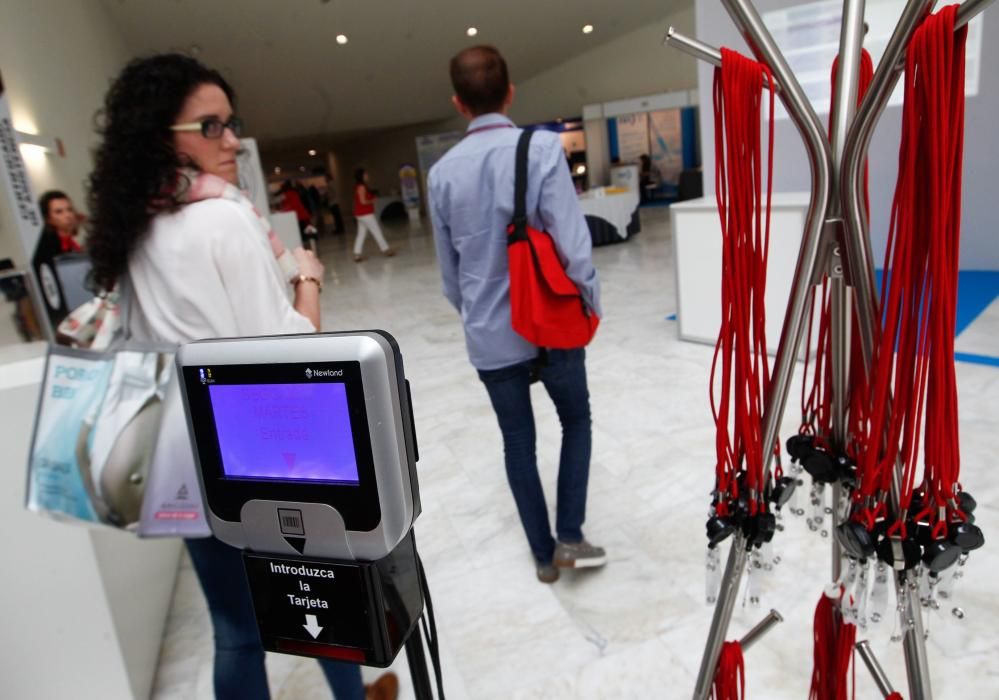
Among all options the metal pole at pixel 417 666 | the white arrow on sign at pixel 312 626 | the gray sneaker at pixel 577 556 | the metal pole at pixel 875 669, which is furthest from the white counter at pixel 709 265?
the white arrow on sign at pixel 312 626

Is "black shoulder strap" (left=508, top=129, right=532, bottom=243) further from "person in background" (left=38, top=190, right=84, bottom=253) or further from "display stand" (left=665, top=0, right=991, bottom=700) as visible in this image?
"person in background" (left=38, top=190, right=84, bottom=253)

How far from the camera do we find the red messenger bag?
170 cm

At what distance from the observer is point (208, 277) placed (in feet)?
3.65

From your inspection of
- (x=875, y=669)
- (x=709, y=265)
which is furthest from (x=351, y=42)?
(x=875, y=669)

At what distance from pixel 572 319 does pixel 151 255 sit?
101 centimetres

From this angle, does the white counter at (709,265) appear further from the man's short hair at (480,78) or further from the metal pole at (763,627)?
the metal pole at (763,627)

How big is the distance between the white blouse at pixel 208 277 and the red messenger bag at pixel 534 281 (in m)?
0.69

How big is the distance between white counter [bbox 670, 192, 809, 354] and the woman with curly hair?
3.26 m

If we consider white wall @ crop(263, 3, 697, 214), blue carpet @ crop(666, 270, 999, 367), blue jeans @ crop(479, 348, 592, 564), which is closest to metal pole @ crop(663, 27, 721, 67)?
blue jeans @ crop(479, 348, 592, 564)

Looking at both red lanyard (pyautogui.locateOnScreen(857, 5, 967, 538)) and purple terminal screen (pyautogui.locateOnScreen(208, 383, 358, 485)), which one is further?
red lanyard (pyautogui.locateOnScreen(857, 5, 967, 538))

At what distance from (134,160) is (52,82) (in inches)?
192

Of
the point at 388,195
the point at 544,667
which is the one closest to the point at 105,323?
the point at 544,667

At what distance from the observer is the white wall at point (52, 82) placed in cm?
398

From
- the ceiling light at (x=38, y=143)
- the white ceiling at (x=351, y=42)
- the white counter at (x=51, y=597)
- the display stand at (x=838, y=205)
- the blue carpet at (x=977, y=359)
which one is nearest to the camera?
the display stand at (x=838, y=205)
